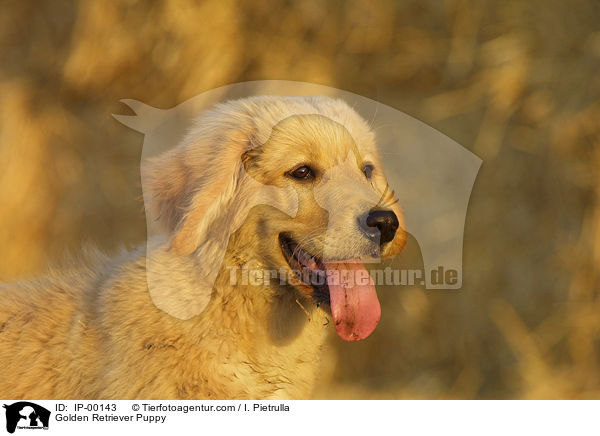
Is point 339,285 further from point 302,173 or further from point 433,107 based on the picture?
point 433,107

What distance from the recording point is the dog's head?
2381 mm

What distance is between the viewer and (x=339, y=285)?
243 cm

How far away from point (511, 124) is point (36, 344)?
289cm

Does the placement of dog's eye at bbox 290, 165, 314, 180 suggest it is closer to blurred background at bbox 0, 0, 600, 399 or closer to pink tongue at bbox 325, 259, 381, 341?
pink tongue at bbox 325, 259, 381, 341

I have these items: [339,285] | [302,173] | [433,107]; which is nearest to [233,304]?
[339,285]

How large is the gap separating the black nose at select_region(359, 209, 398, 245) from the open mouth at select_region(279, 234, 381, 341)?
0.45 feet

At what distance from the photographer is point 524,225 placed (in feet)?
13.6

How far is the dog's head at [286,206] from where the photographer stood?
2.38m

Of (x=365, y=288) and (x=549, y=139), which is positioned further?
(x=549, y=139)

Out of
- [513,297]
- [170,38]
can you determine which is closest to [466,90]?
[513,297]
